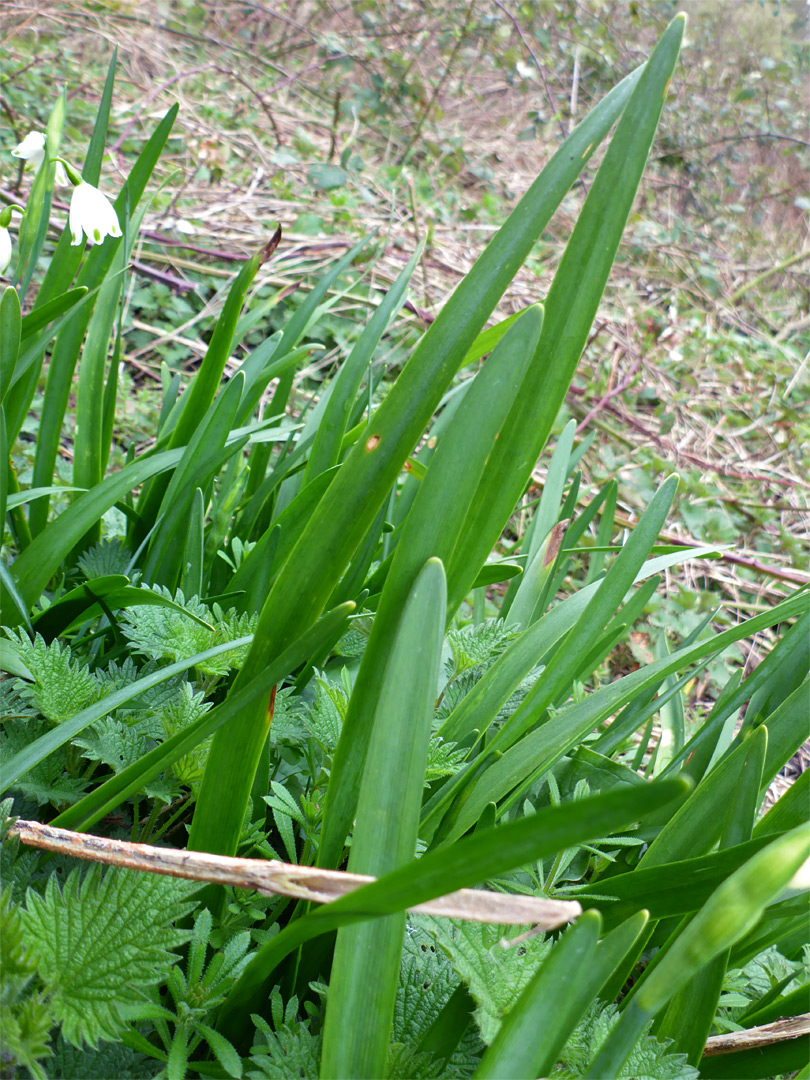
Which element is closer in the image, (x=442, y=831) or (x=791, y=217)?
(x=442, y=831)

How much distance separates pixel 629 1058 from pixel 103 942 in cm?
40

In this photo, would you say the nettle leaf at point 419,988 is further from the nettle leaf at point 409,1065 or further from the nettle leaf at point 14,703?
the nettle leaf at point 14,703

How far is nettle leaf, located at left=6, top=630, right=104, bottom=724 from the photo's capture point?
61 cm

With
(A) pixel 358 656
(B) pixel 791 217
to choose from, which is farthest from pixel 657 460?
(B) pixel 791 217

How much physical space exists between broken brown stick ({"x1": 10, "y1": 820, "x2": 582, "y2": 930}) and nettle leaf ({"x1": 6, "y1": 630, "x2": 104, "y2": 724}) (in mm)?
104

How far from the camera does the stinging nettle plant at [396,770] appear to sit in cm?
42

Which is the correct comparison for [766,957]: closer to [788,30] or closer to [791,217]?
[791,217]

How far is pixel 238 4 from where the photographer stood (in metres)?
5.20

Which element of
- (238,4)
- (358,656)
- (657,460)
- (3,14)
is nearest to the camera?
(358,656)

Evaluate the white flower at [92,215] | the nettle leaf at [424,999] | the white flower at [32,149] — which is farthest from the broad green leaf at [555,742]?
the white flower at [32,149]

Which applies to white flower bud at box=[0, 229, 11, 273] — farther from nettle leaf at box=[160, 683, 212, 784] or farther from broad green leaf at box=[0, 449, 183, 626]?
nettle leaf at box=[160, 683, 212, 784]

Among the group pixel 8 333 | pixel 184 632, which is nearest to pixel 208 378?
pixel 8 333

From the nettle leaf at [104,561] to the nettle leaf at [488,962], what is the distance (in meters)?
0.63

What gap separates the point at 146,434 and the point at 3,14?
2988 millimetres
